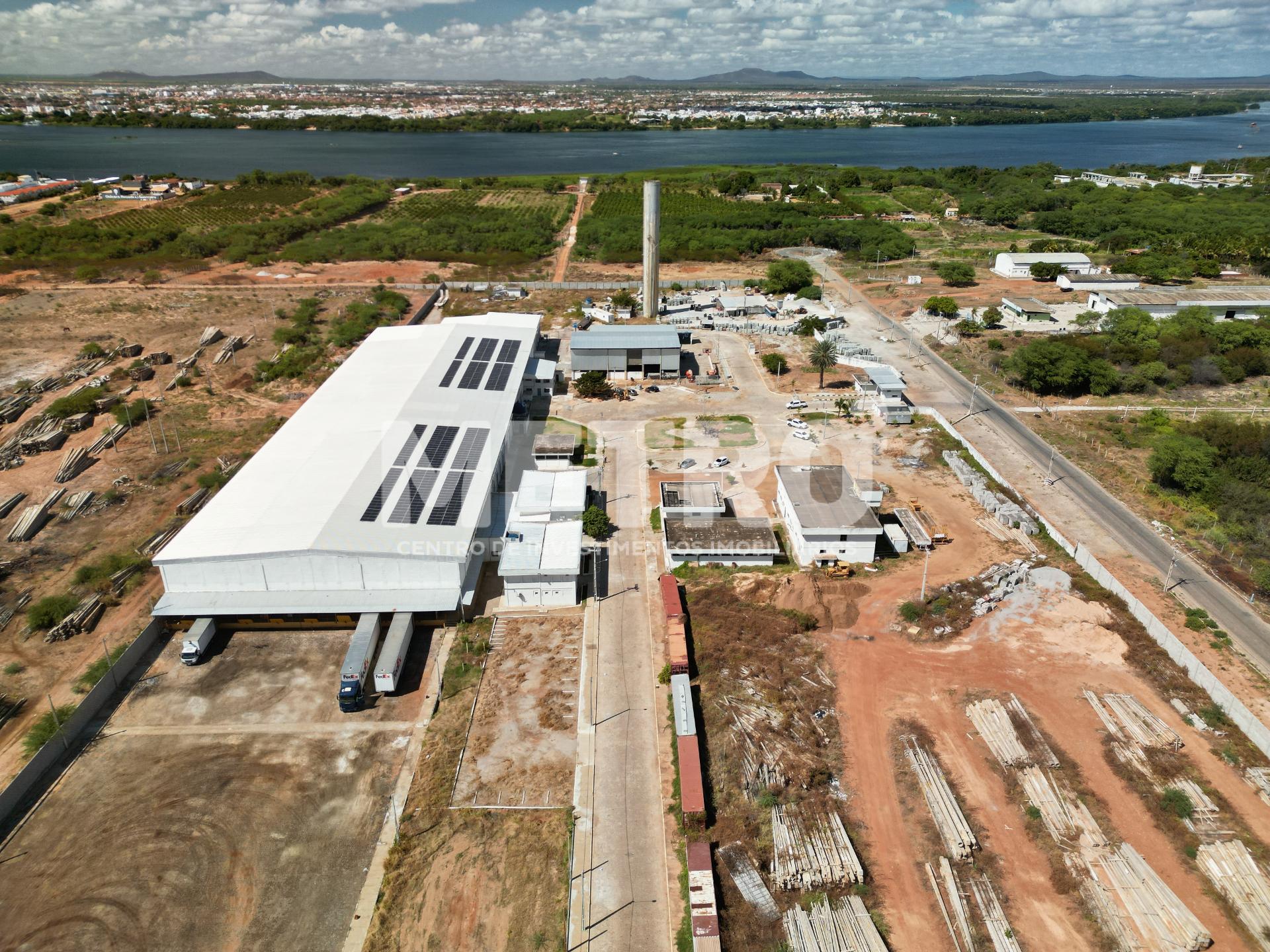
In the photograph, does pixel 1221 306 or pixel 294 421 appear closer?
pixel 294 421

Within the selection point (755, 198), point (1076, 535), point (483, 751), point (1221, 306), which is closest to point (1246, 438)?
point (1076, 535)

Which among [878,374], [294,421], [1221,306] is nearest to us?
[294,421]

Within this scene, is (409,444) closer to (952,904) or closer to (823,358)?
(952,904)

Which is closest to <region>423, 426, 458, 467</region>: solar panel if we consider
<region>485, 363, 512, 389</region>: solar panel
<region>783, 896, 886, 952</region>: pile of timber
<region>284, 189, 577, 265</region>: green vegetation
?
<region>485, 363, 512, 389</region>: solar panel

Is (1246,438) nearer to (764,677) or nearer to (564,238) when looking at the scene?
(764,677)

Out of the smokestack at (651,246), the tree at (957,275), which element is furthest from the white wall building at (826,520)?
the tree at (957,275)

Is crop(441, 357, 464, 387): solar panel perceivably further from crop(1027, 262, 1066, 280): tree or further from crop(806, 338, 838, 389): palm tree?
crop(1027, 262, 1066, 280): tree
